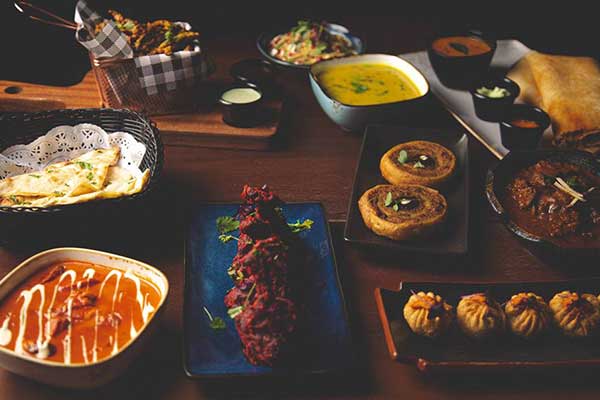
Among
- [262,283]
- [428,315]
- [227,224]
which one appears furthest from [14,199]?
[428,315]

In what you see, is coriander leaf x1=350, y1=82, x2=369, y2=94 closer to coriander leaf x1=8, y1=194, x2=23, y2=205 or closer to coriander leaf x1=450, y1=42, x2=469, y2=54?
coriander leaf x1=450, y1=42, x2=469, y2=54

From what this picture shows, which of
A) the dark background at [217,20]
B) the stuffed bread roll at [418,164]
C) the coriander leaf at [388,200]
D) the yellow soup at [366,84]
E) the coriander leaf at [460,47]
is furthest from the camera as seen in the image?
the dark background at [217,20]

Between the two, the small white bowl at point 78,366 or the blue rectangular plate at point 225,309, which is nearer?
the small white bowl at point 78,366

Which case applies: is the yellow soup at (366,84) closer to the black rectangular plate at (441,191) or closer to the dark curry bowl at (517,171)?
the black rectangular plate at (441,191)

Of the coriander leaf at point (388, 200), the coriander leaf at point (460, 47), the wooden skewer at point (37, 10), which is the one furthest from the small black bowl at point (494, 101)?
the wooden skewer at point (37, 10)

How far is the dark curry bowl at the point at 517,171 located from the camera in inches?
96.6

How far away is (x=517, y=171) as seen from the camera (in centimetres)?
286

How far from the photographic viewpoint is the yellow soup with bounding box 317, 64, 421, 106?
3.43 m

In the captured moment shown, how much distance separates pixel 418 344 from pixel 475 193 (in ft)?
3.56

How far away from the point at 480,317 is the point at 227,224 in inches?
41.9

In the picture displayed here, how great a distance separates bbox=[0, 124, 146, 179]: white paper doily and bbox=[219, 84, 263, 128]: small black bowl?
1.79ft

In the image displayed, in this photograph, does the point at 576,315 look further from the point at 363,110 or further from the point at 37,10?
the point at 37,10

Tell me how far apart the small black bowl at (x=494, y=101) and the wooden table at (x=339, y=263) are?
0.18 meters

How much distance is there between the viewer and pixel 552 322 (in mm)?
2207
